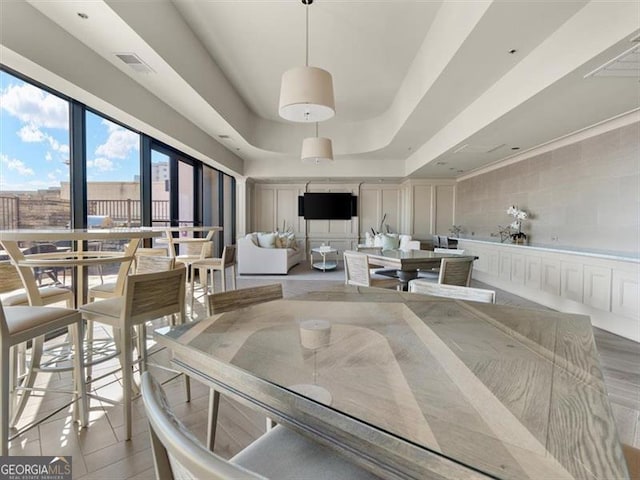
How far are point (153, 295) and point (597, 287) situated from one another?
4.29 meters

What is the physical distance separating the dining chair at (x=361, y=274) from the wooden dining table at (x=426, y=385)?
1.72m

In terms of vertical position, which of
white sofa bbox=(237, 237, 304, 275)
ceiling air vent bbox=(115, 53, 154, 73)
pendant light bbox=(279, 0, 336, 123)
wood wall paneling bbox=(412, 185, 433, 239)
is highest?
ceiling air vent bbox=(115, 53, 154, 73)

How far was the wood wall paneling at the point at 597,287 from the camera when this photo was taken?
3191 mm

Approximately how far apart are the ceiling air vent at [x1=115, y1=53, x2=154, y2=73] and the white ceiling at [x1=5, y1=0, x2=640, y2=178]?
7 centimetres

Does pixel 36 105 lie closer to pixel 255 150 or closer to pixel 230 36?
pixel 230 36

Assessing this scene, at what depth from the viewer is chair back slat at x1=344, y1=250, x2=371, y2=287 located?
9.68ft

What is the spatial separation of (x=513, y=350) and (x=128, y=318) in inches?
68.1

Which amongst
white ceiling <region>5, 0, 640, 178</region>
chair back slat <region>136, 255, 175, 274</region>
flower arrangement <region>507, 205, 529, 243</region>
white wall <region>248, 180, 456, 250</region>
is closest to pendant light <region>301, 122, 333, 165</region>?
white ceiling <region>5, 0, 640, 178</region>

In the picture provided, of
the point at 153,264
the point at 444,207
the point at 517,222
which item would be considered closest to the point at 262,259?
the point at 153,264

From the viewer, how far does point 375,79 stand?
15.9 ft

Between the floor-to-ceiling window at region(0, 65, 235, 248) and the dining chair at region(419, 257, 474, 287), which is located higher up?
the floor-to-ceiling window at region(0, 65, 235, 248)

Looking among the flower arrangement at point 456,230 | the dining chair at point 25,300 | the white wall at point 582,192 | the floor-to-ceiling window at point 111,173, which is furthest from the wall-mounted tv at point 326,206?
the dining chair at point 25,300

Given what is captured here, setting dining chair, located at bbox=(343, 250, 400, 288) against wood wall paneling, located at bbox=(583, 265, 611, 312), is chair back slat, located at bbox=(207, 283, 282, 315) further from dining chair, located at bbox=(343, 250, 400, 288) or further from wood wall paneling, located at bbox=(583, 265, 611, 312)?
wood wall paneling, located at bbox=(583, 265, 611, 312)

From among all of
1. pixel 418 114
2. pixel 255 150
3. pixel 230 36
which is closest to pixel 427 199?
pixel 418 114
